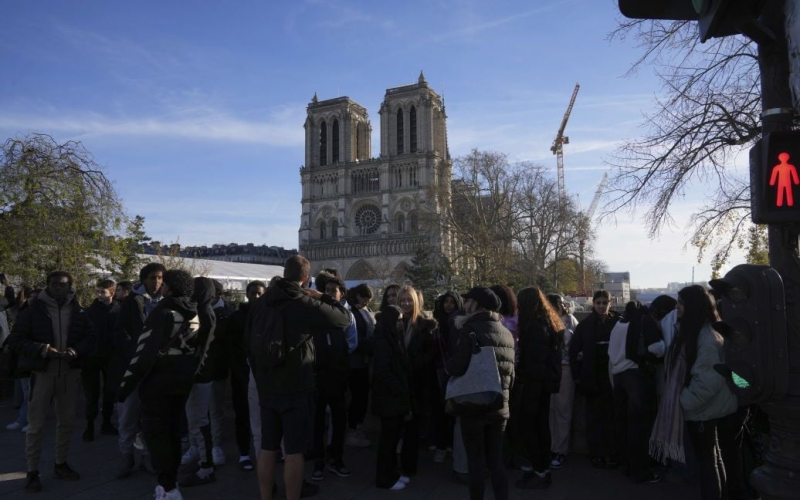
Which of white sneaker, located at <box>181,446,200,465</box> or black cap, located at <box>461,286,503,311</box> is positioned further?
white sneaker, located at <box>181,446,200,465</box>

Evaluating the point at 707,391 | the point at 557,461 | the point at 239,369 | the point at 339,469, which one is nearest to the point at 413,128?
the point at 239,369

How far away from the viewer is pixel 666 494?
490 centimetres

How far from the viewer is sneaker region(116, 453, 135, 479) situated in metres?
5.40

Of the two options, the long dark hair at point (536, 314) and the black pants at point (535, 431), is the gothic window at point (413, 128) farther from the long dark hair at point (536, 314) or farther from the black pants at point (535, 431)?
the black pants at point (535, 431)

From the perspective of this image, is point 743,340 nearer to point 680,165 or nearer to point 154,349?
point 154,349

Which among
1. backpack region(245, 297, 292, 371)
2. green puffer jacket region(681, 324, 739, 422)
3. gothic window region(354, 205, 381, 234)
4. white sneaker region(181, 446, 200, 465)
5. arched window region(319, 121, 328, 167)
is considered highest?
arched window region(319, 121, 328, 167)

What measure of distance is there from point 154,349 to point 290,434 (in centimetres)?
128

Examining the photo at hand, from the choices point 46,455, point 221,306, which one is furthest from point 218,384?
point 46,455

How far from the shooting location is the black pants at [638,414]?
506 centimetres

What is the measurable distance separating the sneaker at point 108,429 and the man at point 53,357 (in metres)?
1.76

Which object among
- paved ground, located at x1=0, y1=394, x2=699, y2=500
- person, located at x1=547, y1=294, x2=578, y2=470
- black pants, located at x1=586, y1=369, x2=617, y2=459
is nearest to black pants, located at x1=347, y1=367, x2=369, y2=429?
paved ground, located at x1=0, y1=394, x2=699, y2=500

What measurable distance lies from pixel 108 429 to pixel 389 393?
415 centimetres

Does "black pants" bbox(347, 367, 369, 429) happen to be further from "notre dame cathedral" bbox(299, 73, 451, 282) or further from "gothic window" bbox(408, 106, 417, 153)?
"gothic window" bbox(408, 106, 417, 153)

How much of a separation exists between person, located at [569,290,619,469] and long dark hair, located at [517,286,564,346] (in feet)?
2.19
